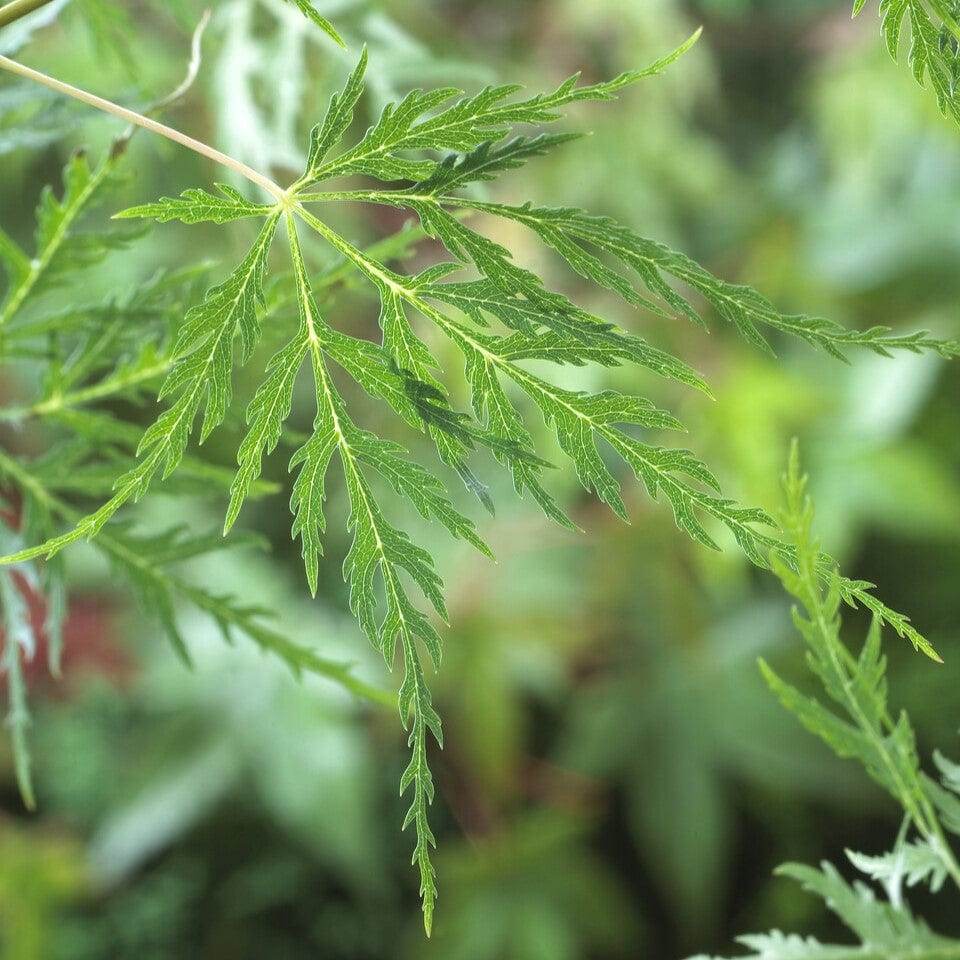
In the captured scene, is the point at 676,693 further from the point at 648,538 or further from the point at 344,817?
the point at 344,817

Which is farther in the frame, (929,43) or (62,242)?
(62,242)

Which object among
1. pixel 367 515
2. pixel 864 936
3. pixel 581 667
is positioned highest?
pixel 367 515

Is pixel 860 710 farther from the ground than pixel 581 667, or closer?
farther from the ground

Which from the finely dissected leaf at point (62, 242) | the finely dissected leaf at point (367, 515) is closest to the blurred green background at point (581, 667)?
the finely dissected leaf at point (62, 242)

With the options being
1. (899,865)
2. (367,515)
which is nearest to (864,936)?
(899,865)

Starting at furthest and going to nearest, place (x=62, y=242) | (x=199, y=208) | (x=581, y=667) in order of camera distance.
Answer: (x=581, y=667) < (x=62, y=242) < (x=199, y=208)

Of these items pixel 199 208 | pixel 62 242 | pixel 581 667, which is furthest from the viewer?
pixel 581 667

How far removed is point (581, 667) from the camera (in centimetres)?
139

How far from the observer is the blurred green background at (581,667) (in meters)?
1.22

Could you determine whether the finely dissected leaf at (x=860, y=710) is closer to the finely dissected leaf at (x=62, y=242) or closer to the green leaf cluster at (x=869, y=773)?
the green leaf cluster at (x=869, y=773)

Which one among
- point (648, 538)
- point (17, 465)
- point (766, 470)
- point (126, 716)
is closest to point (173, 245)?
point (126, 716)

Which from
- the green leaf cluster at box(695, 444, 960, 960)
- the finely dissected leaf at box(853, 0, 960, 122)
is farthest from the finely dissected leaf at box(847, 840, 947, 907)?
the finely dissected leaf at box(853, 0, 960, 122)

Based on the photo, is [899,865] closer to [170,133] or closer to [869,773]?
[869,773]

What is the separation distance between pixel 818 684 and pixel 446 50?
86 centimetres
